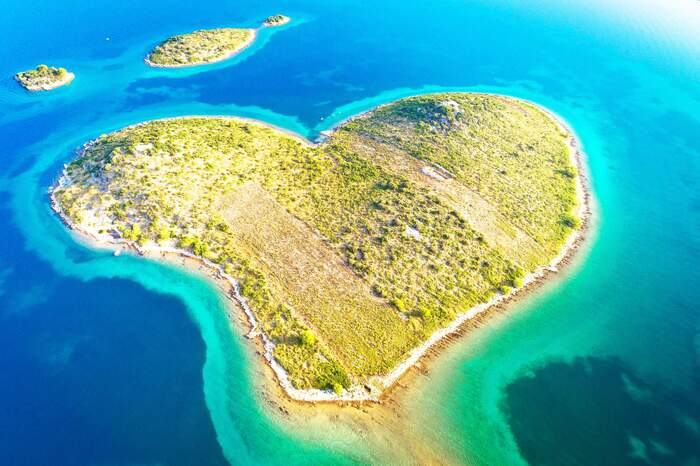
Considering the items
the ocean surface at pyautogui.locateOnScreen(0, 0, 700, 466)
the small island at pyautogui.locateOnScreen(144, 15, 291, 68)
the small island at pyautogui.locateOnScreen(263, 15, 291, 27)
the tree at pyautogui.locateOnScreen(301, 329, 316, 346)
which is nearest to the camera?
the ocean surface at pyautogui.locateOnScreen(0, 0, 700, 466)

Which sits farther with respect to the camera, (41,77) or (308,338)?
(41,77)

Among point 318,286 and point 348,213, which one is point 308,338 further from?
point 348,213

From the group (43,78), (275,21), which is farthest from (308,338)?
(275,21)

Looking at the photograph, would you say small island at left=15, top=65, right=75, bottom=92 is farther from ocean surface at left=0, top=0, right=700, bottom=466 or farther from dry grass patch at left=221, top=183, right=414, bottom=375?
dry grass patch at left=221, top=183, right=414, bottom=375

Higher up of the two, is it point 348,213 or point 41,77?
point 348,213

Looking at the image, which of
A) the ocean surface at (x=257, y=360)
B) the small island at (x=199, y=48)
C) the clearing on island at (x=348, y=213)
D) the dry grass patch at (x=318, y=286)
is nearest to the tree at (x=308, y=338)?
the clearing on island at (x=348, y=213)

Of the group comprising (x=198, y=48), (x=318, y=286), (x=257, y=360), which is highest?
(x=198, y=48)

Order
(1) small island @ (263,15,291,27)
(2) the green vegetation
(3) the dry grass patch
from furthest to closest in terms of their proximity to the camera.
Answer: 1. (1) small island @ (263,15,291,27)
2. (2) the green vegetation
3. (3) the dry grass patch

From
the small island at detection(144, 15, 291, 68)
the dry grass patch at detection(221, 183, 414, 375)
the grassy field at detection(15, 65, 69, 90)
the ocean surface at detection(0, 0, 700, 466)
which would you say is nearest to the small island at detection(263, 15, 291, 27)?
the small island at detection(144, 15, 291, 68)
